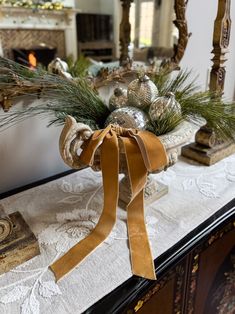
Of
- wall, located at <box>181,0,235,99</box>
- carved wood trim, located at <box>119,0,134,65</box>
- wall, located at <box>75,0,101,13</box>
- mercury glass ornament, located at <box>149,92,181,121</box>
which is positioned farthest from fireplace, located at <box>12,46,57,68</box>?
wall, located at <box>181,0,235,99</box>

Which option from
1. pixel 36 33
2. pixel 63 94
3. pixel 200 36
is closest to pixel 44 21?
pixel 36 33

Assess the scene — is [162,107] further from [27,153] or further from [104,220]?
[27,153]

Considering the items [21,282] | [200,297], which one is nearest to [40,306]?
[21,282]

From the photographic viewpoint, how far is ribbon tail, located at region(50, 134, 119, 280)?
1.62ft

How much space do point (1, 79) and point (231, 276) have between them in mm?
783

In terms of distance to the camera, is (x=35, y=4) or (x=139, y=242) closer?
(x=139, y=242)

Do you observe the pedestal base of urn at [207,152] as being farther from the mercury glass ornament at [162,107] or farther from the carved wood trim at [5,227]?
the carved wood trim at [5,227]

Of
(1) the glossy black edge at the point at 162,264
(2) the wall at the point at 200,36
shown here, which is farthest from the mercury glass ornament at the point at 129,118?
(2) the wall at the point at 200,36

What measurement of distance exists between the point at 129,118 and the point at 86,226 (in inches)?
9.8

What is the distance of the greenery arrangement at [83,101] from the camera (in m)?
0.61

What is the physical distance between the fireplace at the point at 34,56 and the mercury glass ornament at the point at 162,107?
344mm

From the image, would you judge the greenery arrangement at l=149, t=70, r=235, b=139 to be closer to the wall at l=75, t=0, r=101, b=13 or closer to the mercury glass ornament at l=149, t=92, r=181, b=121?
the mercury glass ornament at l=149, t=92, r=181, b=121

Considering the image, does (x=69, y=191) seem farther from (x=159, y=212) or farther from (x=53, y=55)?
(x=53, y=55)

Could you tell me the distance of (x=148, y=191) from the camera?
674 millimetres
